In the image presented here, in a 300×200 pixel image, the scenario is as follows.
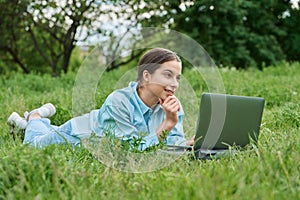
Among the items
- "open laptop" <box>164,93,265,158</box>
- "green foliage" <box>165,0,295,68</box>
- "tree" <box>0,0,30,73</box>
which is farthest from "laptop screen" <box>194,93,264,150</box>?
"green foliage" <box>165,0,295,68</box>

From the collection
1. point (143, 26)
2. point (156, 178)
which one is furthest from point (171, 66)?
point (143, 26)

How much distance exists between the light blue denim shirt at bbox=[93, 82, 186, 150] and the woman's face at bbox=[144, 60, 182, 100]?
0.71ft

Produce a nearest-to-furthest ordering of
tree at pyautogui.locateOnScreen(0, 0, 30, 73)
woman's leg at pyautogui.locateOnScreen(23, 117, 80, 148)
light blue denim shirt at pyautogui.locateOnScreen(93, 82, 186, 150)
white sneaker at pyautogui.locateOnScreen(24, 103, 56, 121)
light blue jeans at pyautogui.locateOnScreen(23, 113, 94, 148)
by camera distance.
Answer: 1. light blue denim shirt at pyautogui.locateOnScreen(93, 82, 186, 150)
2. light blue jeans at pyautogui.locateOnScreen(23, 113, 94, 148)
3. woman's leg at pyautogui.locateOnScreen(23, 117, 80, 148)
4. white sneaker at pyautogui.locateOnScreen(24, 103, 56, 121)
5. tree at pyautogui.locateOnScreen(0, 0, 30, 73)

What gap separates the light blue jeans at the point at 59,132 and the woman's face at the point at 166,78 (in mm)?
598

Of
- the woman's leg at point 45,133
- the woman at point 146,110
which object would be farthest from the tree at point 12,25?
the woman at point 146,110

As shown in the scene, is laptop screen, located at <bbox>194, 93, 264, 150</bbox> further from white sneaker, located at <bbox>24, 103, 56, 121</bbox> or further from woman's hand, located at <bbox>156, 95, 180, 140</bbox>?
white sneaker, located at <bbox>24, 103, 56, 121</bbox>

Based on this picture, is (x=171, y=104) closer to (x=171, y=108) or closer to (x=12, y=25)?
(x=171, y=108)

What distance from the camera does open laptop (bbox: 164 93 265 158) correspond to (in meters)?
3.38

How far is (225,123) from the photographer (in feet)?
11.5

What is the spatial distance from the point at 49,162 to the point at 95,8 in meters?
9.15

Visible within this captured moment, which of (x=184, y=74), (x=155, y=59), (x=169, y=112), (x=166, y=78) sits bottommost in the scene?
(x=184, y=74)

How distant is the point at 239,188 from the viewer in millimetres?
2238

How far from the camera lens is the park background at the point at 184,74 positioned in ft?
8.00

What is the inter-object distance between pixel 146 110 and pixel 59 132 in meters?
0.89
